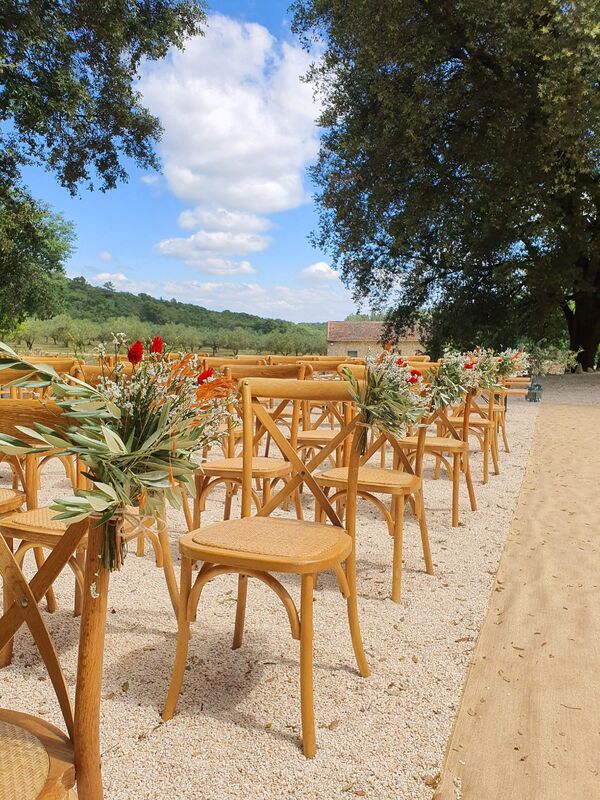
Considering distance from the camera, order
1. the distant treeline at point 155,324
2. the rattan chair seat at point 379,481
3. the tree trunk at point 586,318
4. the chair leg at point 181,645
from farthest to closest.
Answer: the distant treeline at point 155,324
the tree trunk at point 586,318
the rattan chair seat at point 379,481
the chair leg at point 181,645

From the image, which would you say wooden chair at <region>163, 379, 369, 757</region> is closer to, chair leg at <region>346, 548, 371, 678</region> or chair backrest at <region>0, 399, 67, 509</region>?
chair leg at <region>346, 548, 371, 678</region>

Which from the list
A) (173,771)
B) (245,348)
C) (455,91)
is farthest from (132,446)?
(245,348)

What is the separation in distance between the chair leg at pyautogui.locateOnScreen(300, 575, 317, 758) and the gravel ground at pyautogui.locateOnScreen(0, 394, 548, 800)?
0.05m

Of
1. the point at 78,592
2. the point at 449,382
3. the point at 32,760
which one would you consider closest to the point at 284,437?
the point at 78,592

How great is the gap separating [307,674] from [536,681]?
3.31 feet

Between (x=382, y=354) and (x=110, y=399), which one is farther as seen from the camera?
(x=382, y=354)

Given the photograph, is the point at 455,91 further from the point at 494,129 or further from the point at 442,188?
the point at 442,188

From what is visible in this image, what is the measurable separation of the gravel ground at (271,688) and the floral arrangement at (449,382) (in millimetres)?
1239

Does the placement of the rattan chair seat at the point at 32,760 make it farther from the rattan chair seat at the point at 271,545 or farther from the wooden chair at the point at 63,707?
the rattan chair seat at the point at 271,545

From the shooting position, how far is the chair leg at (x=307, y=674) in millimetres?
1908

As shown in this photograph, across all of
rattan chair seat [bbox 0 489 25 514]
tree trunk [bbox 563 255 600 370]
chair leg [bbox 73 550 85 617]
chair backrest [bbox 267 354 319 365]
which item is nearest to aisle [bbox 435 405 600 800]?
chair leg [bbox 73 550 85 617]

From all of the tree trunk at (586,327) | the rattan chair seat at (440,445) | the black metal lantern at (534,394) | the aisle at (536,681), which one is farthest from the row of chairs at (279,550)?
the tree trunk at (586,327)

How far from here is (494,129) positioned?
51.1 ft

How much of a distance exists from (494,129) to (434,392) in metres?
13.6
